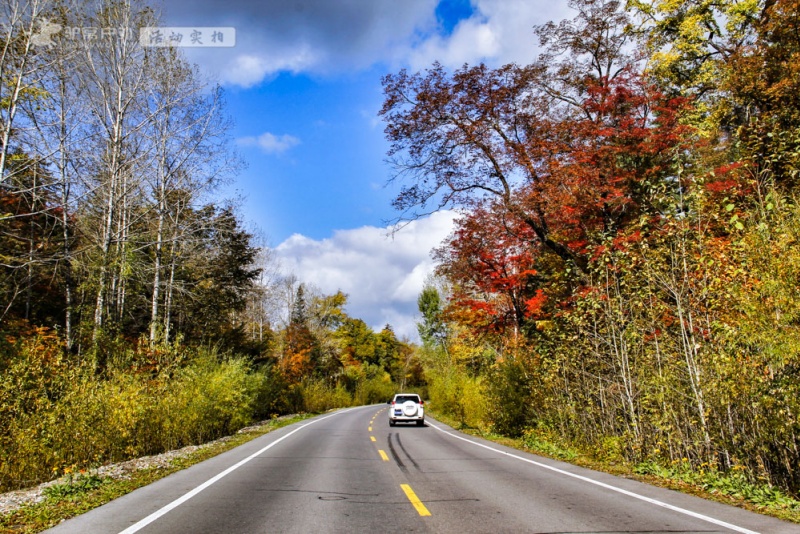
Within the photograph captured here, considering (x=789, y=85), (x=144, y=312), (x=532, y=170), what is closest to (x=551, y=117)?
(x=532, y=170)

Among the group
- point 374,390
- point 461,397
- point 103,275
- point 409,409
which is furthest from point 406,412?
point 374,390

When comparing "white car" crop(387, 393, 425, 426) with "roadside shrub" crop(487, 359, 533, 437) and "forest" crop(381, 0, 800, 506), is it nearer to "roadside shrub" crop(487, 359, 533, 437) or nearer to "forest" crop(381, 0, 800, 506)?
"forest" crop(381, 0, 800, 506)

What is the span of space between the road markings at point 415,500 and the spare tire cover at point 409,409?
58.8ft

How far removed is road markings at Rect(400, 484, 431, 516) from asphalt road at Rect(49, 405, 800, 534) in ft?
0.04

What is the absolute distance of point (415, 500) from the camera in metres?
7.33

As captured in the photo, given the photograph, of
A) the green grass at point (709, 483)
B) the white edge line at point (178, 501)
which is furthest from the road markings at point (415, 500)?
the green grass at point (709, 483)

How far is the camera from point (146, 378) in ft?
48.2

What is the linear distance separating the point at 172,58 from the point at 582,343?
19.1 m

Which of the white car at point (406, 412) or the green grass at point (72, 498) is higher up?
the green grass at point (72, 498)

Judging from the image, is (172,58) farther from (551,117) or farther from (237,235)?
(551,117)

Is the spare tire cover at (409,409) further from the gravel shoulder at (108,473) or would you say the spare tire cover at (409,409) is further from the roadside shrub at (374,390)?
the roadside shrub at (374,390)

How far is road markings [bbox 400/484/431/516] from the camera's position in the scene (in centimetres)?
653

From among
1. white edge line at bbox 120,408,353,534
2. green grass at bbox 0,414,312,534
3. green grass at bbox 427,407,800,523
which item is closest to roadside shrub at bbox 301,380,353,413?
white edge line at bbox 120,408,353,534

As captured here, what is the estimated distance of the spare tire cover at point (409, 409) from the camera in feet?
86.0
